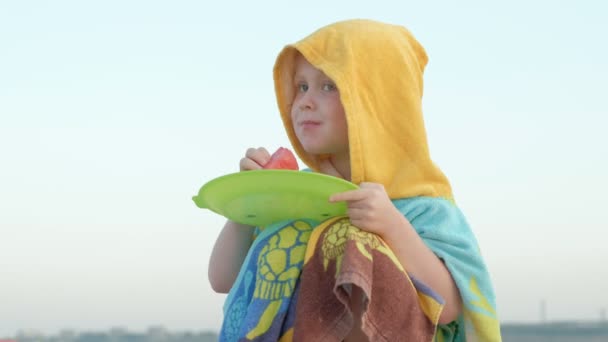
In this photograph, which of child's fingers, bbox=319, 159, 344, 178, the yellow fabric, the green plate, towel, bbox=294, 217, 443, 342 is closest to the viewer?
towel, bbox=294, 217, 443, 342

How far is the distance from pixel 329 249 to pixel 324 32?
1042 millimetres

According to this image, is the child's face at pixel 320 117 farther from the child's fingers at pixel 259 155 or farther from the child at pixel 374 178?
the child's fingers at pixel 259 155

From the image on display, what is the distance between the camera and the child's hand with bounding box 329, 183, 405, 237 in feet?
11.9

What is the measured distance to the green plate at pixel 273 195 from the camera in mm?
3619

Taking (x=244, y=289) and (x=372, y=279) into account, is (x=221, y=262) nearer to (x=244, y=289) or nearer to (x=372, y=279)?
(x=244, y=289)

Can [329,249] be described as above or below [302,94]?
below

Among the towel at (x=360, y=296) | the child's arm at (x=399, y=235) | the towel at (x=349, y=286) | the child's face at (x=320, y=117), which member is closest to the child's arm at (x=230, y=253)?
the towel at (x=349, y=286)

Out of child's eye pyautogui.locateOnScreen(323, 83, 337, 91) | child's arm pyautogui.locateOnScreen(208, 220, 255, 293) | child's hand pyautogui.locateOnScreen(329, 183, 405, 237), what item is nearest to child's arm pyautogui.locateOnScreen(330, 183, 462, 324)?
child's hand pyautogui.locateOnScreen(329, 183, 405, 237)

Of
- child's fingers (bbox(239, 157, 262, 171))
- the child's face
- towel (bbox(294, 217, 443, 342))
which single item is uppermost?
the child's face

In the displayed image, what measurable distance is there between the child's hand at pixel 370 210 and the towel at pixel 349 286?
42 mm

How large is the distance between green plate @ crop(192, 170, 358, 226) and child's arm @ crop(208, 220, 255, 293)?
235mm

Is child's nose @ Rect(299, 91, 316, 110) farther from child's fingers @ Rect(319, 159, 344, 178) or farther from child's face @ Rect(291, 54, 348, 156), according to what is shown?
child's fingers @ Rect(319, 159, 344, 178)

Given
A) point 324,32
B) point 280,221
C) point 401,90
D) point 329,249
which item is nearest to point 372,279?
point 329,249

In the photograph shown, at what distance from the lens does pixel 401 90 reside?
407cm
